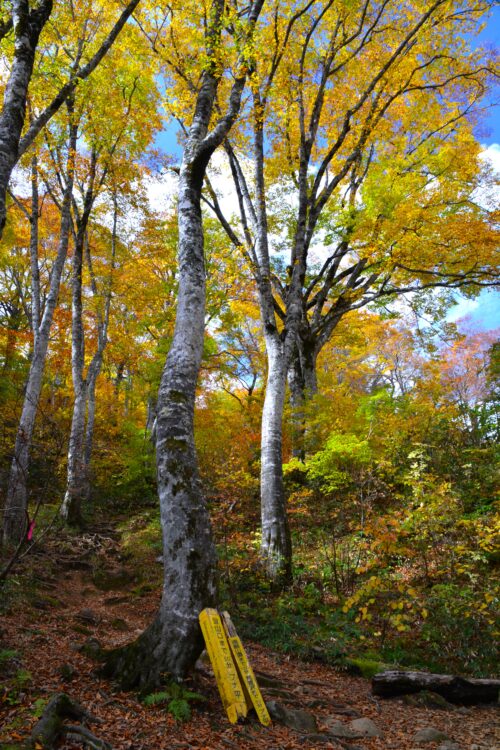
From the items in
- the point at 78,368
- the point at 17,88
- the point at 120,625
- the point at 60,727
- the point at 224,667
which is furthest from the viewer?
the point at 78,368

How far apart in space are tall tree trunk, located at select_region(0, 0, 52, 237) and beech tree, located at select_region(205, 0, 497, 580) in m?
4.69

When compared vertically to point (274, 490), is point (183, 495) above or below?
above

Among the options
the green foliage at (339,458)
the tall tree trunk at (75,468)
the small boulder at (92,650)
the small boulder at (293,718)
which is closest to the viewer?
→ the small boulder at (293,718)

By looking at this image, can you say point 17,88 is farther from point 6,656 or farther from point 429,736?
point 429,736

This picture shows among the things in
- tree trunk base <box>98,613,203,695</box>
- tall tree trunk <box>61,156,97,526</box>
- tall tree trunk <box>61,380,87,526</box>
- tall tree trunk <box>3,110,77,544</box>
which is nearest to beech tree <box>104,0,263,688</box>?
tree trunk base <box>98,613,203,695</box>

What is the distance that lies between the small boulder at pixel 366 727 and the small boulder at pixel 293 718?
15.0 inches

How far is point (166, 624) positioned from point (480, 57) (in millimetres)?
15511

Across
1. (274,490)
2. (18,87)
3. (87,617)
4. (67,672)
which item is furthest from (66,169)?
(67,672)

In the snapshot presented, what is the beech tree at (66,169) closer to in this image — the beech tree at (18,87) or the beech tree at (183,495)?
the beech tree at (18,87)

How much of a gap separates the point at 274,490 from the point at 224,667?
4.22 m

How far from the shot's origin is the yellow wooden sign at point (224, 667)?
3314mm

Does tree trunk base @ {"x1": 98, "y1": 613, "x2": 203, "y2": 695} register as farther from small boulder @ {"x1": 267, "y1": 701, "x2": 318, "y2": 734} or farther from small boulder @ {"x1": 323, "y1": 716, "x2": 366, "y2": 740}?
small boulder @ {"x1": 323, "y1": 716, "x2": 366, "y2": 740}

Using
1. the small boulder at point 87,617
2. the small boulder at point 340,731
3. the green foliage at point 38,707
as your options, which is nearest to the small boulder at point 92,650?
the green foliage at point 38,707

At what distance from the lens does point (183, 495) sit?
394 cm
